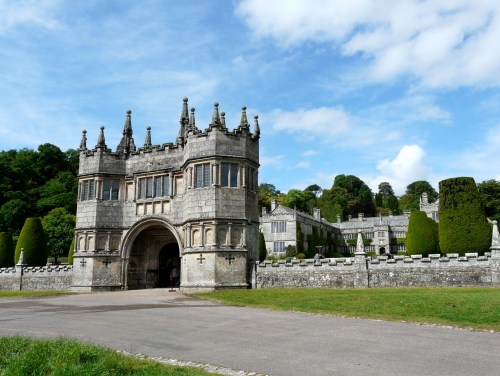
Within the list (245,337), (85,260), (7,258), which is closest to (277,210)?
(7,258)

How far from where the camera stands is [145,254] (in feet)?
95.8

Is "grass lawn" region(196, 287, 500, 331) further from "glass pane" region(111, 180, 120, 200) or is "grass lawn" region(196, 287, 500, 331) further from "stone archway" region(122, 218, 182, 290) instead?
"glass pane" region(111, 180, 120, 200)

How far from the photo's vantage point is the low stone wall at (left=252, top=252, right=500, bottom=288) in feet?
67.6

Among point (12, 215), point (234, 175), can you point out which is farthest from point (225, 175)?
point (12, 215)

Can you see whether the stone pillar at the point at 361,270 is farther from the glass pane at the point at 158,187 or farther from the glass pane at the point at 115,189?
the glass pane at the point at 115,189

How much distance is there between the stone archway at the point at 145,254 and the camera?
1104 inches

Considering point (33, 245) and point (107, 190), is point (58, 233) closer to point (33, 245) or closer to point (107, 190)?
point (33, 245)

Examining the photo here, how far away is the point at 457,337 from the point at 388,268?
12.4 meters

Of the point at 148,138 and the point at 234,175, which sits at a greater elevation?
the point at 148,138

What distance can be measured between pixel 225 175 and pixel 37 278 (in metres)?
16.9

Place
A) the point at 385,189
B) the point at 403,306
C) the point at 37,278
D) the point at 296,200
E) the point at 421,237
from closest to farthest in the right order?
the point at 403,306 < the point at 37,278 < the point at 421,237 < the point at 296,200 < the point at 385,189

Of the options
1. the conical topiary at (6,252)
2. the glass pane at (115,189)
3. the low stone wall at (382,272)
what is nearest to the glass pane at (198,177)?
the low stone wall at (382,272)

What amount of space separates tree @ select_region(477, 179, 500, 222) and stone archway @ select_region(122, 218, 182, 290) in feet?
190

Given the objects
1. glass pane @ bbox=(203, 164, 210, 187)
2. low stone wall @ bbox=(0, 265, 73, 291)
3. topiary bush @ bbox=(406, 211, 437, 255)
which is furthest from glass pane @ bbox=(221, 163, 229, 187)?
topiary bush @ bbox=(406, 211, 437, 255)
